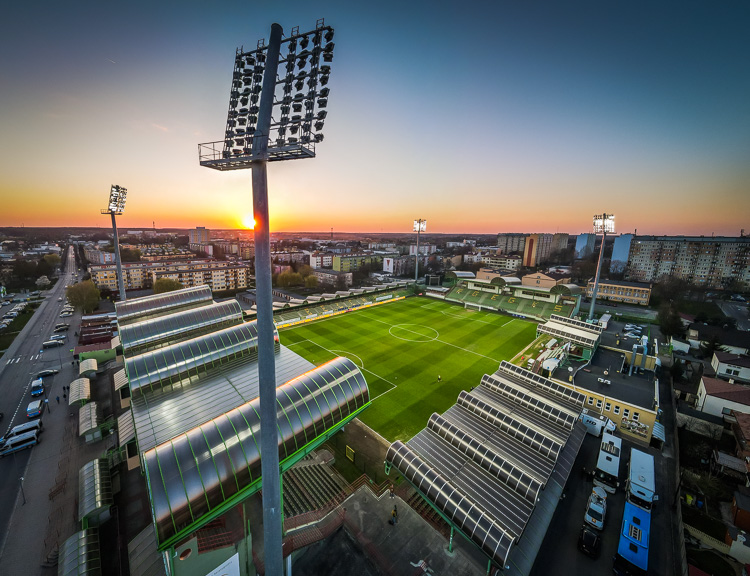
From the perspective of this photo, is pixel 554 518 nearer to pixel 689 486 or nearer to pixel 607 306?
pixel 689 486

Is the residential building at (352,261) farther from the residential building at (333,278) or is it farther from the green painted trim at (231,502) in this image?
the green painted trim at (231,502)

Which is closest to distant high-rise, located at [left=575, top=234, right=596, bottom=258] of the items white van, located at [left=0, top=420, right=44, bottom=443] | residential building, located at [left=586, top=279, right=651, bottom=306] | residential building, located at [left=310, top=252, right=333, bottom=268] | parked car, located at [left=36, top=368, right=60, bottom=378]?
residential building, located at [left=586, top=279, right=651, bottom=306]

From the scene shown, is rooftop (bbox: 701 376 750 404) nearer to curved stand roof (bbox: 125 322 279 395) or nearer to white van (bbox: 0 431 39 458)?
curved stand roof (bbox: 125 322 279 395)

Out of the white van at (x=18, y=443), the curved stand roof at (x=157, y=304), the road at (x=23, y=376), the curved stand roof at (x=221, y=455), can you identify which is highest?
the curved stand roof at (x=157, y=304)

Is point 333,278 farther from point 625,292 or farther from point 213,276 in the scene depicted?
point 625,292

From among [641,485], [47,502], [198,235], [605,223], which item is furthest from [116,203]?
[198,235]

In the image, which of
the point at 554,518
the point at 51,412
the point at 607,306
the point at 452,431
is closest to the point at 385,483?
the point at 452,431

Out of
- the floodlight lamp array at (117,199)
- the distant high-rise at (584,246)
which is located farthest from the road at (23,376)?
the distant high-rise at (584,246)
